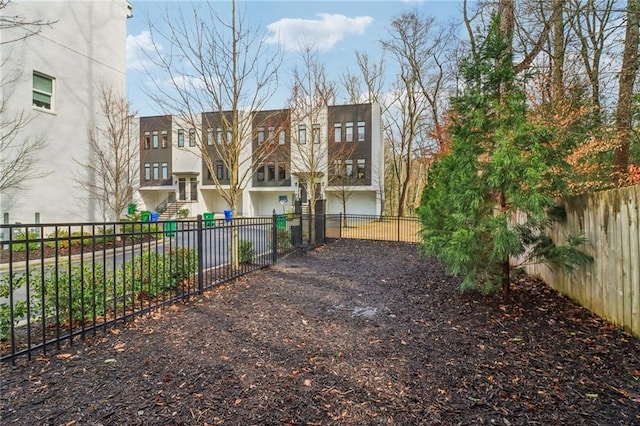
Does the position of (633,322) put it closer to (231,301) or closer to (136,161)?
(231,301)

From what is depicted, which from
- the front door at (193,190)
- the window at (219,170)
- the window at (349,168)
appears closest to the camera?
the window at (349,168)

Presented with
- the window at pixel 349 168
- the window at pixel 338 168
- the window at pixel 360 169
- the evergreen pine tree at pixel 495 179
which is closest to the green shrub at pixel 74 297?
the evergreen pine tree at pixel 495 179

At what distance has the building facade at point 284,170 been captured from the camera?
20.3 metres

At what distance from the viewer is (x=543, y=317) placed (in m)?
4.12

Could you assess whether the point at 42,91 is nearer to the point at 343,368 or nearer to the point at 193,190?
the point at 343,368

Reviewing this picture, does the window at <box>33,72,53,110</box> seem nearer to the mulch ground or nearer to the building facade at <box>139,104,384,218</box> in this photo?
the building facade at <box>139,104,384,218</box>

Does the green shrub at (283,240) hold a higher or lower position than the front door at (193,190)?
lower

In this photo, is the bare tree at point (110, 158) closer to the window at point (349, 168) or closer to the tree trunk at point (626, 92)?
the window at point (349, 168)

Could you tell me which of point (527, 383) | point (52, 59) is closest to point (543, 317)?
point (527, 383)

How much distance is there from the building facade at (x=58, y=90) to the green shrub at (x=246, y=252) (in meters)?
7.07

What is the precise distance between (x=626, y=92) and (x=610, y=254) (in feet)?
13.1

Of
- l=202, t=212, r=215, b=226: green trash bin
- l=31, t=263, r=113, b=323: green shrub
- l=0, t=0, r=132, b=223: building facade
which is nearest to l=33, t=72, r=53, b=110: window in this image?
l=0, t=0, r=132, b=223: building facade

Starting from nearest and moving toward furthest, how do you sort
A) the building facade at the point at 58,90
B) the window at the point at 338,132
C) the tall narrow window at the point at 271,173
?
1. the building facade at the point at 58,90
2. the window at the point at 338,132
3. the tall narrow window at the point at 271,173

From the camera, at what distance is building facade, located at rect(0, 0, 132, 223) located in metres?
9.57
